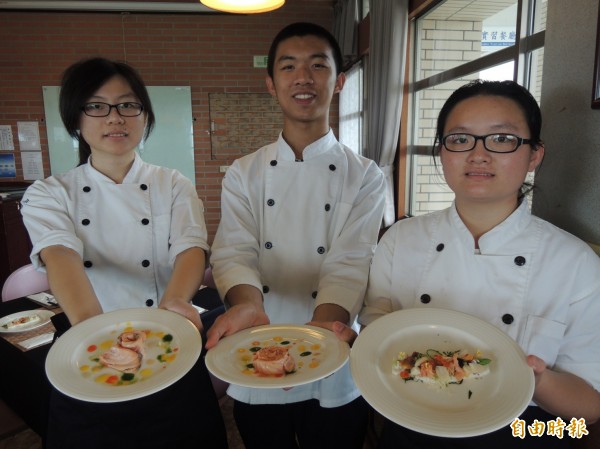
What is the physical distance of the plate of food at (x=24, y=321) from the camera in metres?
1.80

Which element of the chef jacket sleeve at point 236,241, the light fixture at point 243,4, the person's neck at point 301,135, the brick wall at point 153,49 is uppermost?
the brick wall at point 153,49

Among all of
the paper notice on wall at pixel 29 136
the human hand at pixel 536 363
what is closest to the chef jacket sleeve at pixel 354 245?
the human hand at pixel 536 363

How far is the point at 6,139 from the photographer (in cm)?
561

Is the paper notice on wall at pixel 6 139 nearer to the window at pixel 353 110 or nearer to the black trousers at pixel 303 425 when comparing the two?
the window at pixel 353 110

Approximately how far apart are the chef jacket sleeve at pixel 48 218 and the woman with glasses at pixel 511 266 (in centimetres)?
112

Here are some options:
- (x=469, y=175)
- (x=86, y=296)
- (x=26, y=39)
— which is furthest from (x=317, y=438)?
(x=26, y=39)

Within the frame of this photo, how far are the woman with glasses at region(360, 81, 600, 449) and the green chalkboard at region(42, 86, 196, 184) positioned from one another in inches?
195

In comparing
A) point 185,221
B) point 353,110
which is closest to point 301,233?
point 185,221

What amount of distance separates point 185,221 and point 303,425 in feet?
2.73

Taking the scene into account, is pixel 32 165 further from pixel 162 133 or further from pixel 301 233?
pixel 301 233

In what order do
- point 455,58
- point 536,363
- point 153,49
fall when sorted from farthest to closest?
point 153,49 < point 455,58 < point 536,363

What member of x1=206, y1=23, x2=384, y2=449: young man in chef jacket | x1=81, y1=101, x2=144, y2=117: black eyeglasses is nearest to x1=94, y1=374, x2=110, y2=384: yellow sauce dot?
x1=206, y1=23, x2=384, y2=449: young man in chef jacket

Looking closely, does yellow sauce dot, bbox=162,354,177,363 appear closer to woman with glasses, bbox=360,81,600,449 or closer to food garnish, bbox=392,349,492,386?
food garnish, bbox=392,349,492,386

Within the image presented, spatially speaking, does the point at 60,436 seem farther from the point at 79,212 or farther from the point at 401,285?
the point at 401,285
